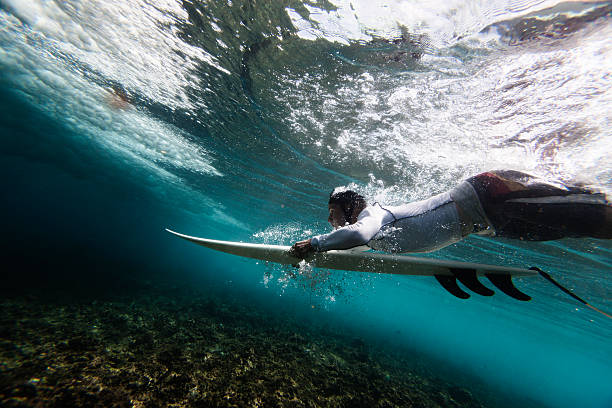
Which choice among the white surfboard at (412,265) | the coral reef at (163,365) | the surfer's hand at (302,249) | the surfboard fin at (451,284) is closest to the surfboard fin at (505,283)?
the white surfboard at (412,265)

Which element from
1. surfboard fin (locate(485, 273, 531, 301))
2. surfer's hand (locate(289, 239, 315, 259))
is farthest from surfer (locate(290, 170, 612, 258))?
surfboard fin (locate(485, 273, 531, 301))

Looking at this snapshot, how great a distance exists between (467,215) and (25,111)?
30229 millimetres

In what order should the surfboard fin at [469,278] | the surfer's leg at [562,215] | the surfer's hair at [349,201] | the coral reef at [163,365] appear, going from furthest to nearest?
the coral reef at [163,365]
the surfer's hair at [349,201]
the surfboard fin at [469,278]
the surfer's leg at [562,215]

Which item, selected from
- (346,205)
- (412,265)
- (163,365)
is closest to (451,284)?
(412,265)

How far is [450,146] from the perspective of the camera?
291 inches

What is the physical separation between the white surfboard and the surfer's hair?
2.62ft

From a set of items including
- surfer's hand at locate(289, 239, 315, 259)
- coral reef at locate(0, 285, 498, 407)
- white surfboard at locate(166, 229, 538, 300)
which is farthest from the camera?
coral reef at locate(0, 285, 498, 407)

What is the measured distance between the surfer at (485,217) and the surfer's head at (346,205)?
58 centimetres

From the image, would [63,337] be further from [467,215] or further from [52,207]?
[52,207]

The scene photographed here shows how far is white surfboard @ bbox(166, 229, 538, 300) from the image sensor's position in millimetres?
3516

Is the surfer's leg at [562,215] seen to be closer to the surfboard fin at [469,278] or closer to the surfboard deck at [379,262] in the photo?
the surfboard deck at [379,262]

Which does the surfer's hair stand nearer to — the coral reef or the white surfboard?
the white surfboard

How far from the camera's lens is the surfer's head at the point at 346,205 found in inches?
160

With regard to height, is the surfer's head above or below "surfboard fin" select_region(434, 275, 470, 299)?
above
